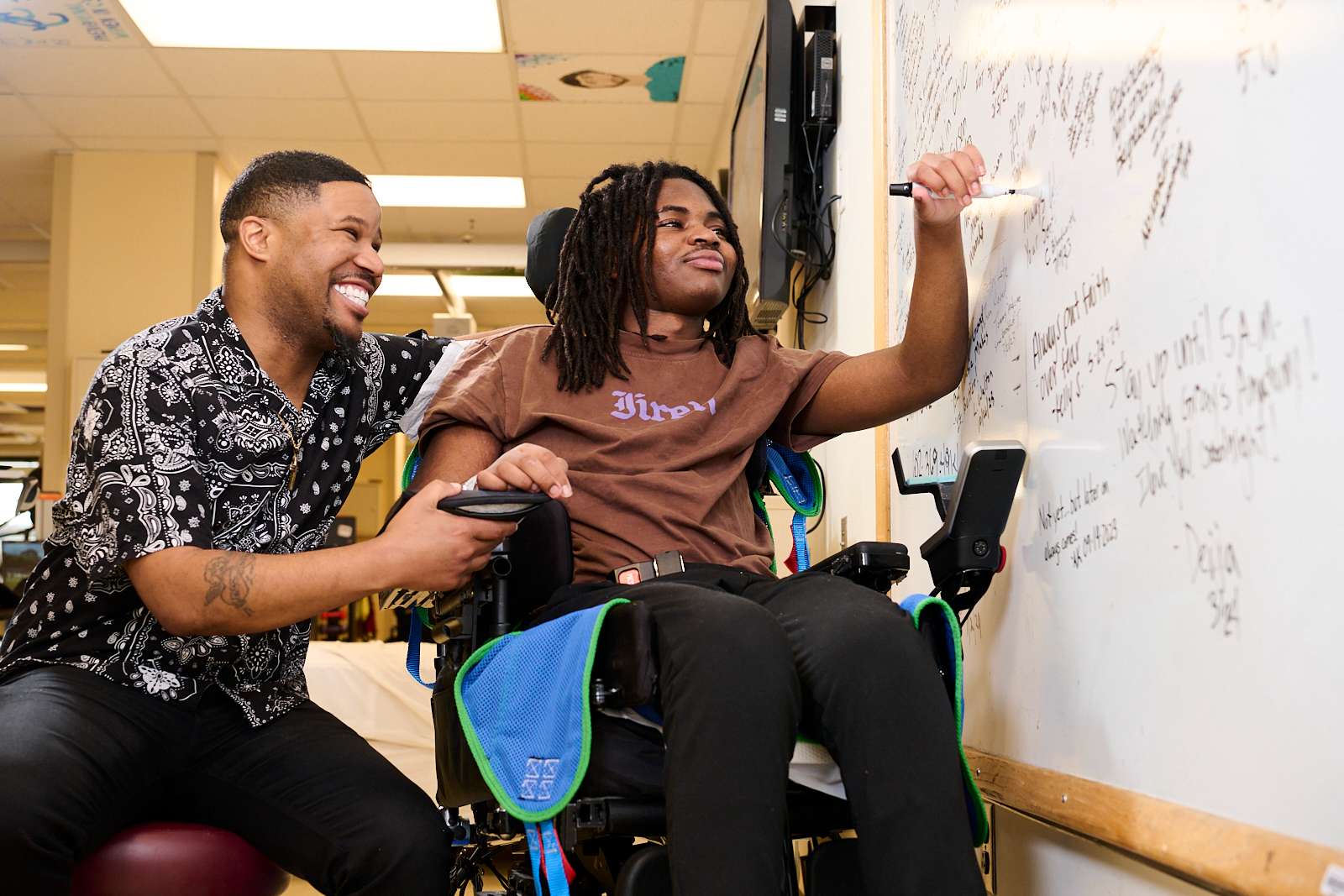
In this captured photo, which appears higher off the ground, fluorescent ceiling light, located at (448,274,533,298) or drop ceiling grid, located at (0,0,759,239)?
drop ceiling grid, located at (0,0,759,239)

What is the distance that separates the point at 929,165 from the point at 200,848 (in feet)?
3.96

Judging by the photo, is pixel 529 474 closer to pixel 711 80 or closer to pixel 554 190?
pixel 711 80

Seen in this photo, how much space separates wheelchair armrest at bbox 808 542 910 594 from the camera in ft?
4.45

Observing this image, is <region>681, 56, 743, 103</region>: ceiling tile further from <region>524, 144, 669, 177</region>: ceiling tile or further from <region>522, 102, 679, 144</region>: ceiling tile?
<region>524, 144, 669, 177</region>: ceiling tile

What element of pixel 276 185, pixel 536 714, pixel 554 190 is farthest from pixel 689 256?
pixel 554 190

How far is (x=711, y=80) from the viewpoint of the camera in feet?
16.9

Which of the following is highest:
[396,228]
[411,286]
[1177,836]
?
[396,228]

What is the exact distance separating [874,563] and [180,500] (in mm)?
Answer: 870

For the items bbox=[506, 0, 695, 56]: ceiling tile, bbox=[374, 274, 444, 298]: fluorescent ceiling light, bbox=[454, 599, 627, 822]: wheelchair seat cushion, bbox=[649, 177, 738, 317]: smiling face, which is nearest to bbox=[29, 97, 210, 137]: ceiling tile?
bbox=[506, 0, 695, 56]: ceiling tile

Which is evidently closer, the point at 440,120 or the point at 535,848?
the point at 535,848

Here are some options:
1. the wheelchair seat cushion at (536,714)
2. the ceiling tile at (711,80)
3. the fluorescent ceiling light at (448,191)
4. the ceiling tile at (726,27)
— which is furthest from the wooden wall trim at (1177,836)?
the fluorescent ceiling light at (448,191)

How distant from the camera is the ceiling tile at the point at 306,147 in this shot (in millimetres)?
5797

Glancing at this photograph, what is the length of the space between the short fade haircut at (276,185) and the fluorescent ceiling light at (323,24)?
9.30 ft

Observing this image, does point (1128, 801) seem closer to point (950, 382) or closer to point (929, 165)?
point (950, 382)
